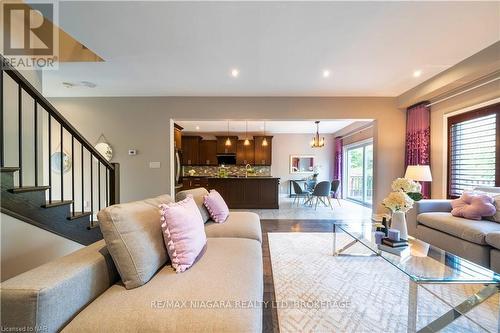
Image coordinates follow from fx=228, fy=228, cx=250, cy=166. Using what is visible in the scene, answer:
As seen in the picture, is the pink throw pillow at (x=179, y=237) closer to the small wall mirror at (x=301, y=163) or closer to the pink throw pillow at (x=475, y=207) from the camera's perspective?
the pink throw pillow at (x=475, y=207)

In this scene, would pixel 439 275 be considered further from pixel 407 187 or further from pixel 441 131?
pixel 441 131

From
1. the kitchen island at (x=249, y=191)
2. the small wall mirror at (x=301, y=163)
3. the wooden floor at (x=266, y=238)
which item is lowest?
the wooden floor at (x=266, y=238)

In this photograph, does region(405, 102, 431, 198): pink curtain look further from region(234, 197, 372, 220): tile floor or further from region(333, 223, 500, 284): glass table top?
region(333, 223, 500, 284): glass table top

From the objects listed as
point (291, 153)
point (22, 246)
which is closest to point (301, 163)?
point (291, 153)

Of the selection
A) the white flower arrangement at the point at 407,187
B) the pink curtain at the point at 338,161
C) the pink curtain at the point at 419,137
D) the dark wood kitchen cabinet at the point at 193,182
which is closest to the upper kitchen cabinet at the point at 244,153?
the dark wood kitchen cabinet at the point at 193,182

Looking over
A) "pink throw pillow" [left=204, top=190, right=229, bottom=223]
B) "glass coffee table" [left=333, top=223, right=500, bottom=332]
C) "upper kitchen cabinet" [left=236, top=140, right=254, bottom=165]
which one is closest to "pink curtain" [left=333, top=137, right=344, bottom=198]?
"upper kitchen cabinet" [left=236, top=140, right=254, bottom=165]

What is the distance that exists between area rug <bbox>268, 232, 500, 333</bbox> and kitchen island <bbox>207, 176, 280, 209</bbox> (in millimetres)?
3567

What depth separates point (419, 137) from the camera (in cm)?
430

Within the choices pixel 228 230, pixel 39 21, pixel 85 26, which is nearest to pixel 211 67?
pixel 85 26

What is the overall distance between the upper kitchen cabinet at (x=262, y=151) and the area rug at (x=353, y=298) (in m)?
5.91

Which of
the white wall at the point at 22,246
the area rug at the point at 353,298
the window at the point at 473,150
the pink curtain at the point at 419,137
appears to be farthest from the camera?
the pink curtain at the point at 419,137

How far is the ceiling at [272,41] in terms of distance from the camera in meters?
2.13

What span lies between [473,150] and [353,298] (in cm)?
319

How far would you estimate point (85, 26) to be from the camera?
2.38 metres
